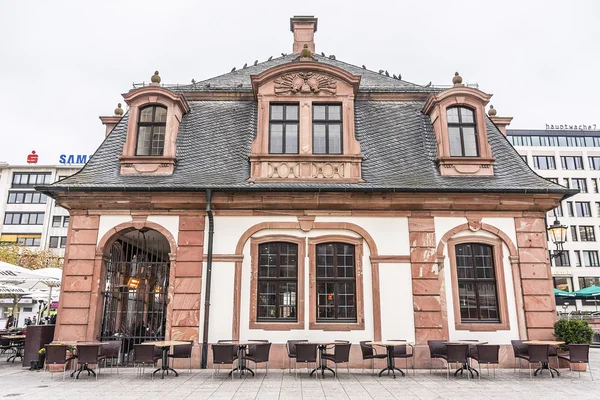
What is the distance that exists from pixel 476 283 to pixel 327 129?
6.06 m

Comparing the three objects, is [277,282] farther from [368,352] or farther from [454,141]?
[454,141]

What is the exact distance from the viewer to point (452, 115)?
45.7ft

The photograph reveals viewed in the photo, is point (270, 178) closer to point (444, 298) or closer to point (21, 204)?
point (444, 298)

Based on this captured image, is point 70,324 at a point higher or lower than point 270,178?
lower

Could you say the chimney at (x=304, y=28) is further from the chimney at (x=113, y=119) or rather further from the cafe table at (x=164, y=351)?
the cafe table at (x=164, y=351)

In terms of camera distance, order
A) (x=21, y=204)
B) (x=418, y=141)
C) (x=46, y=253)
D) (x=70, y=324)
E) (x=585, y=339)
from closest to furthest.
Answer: (x=585, y=339), (x=70, y=324), (x=418, y=141), (x=46, y=253), (x=21, y=204)

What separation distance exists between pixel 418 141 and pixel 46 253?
140ft

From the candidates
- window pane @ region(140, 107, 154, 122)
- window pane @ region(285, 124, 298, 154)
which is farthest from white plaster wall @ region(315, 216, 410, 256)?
window pane @ region(140, 107, 154, 122)

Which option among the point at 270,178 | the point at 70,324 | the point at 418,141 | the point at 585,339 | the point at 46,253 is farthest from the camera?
the point at 46,253

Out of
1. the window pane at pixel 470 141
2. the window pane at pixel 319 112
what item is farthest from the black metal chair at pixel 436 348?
the window pane at pixel 319 112

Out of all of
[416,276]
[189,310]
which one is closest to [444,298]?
[416,276]

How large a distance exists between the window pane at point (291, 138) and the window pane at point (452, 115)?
4.67 meters

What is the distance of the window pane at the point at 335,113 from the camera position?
13.8 m

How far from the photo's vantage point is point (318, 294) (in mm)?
12375
